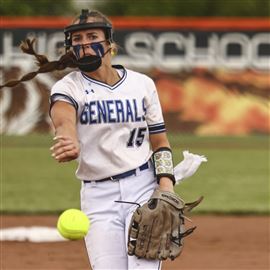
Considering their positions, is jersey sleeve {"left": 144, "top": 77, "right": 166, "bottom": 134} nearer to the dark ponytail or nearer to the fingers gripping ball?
the dark ponytail

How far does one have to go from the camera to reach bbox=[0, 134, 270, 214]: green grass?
10781mm

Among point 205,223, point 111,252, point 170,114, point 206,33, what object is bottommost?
point 170,114

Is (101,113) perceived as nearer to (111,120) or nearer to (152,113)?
(111,120)

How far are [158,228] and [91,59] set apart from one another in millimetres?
882

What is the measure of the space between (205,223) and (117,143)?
5243mm

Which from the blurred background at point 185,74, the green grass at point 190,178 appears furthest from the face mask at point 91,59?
the blurred background at point 185,74

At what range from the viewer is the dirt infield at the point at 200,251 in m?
7.25

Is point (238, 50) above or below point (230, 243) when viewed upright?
below

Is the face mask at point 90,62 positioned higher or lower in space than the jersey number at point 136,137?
higher

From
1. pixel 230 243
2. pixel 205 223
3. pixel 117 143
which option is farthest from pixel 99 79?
pixel 205 223

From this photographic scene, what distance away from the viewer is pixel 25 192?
39.0 feet

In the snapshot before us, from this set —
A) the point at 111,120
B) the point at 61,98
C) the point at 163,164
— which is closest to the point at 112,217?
the point at 163,164

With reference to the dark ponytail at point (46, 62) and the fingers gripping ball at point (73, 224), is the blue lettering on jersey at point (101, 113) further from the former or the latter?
the fingers gripping ball at point (73, 224)

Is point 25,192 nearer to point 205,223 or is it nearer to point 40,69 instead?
point 205,223
